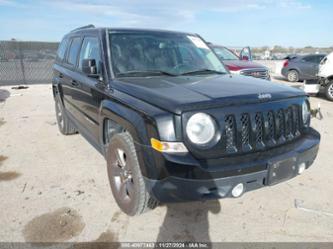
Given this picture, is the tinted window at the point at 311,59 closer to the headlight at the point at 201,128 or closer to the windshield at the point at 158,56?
the windshield at the point at 158,56

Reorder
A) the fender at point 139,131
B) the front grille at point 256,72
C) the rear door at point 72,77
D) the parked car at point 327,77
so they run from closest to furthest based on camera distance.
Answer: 1. the fender at point 139,131
2. the rear door at point 72,77
3. the front grille at point 256,72
4. the parked car at point 327,77

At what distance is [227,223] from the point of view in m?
2.97

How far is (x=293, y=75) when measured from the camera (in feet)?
48.3

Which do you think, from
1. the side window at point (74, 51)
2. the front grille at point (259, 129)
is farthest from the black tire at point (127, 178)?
the side window at point (74, 51)

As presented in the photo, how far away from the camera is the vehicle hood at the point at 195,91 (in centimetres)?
239

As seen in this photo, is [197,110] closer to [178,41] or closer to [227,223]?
[227,223]

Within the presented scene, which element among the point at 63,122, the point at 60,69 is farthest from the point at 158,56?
the point at 63,122

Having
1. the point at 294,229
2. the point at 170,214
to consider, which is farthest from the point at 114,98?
the point at 294,229

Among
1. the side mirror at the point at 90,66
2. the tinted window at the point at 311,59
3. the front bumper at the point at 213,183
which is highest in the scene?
the side mirror at the point at 90,66

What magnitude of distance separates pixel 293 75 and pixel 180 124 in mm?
14154

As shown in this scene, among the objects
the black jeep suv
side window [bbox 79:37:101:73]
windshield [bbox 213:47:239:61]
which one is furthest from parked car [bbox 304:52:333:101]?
side window [bbox 79:37:101:73]

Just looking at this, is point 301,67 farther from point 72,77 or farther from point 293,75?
point 72,77

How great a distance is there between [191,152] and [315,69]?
1366 centimetres

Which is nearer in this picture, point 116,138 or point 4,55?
point 116,138
